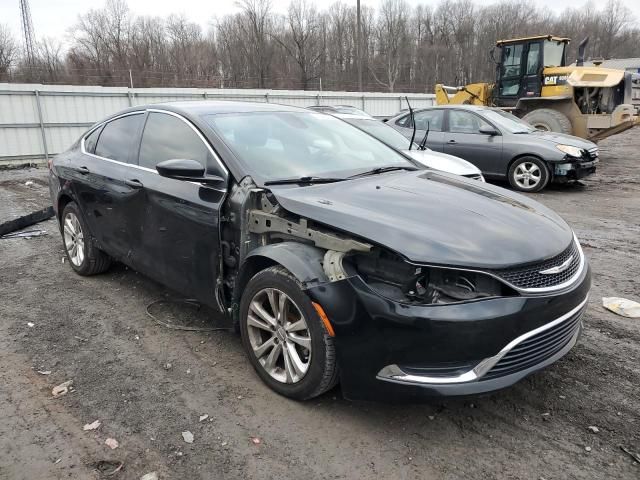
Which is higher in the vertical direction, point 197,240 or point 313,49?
point 313,49

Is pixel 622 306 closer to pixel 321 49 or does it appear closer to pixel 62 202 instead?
pixel 62 202

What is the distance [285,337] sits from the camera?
2918 mm

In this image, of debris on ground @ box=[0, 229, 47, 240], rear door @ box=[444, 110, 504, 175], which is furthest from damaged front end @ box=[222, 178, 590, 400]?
rear door @ box=[444, 110, 504, 175]

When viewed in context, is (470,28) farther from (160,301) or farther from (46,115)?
(160,301)

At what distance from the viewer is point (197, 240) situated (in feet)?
11.2

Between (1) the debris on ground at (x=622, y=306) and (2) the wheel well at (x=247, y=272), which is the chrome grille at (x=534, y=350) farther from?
(1) the debris on ground at (x=622, y=306)

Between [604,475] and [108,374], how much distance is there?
2.86 meters

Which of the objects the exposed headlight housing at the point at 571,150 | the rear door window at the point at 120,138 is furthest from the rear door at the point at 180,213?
the exposed headlight housing at the point at 571,150

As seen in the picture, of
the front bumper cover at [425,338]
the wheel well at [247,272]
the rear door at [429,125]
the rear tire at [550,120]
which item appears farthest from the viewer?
the rear tire at [550,120]

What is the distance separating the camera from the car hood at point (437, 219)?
2.48 metres

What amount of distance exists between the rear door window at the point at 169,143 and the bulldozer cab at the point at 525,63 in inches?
506

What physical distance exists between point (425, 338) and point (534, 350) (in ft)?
2.03

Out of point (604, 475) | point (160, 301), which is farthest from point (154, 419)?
point (604, 475)

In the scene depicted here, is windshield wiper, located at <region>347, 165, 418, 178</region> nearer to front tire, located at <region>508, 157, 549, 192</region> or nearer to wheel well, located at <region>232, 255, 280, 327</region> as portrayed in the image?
wheel well, located at <region>232, 255, 280, 327</region>
